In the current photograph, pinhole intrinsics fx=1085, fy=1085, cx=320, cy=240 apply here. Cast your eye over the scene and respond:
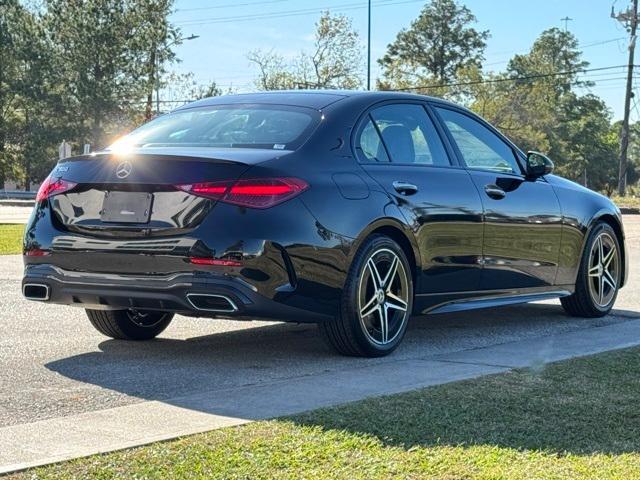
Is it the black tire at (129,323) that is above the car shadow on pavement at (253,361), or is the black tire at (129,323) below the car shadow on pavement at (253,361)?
above

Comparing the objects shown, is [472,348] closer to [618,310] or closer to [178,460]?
[618,310]

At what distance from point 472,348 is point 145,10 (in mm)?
64513

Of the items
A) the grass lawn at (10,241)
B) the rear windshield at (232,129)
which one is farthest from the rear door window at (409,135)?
the grass lawn at (10,241)

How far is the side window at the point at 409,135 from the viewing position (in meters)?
6.75

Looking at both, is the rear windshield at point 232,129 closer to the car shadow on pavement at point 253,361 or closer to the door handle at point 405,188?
the door handle at point 405,188

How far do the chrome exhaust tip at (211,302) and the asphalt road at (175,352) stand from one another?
359 millimetres

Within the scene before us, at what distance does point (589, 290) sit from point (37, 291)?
173 inches

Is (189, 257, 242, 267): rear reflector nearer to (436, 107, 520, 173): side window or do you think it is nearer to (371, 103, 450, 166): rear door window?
(371, 103, 450, 166): rear door window

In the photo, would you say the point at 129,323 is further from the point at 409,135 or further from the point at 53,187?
the point at 409,135

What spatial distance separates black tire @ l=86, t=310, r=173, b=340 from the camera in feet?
22.6

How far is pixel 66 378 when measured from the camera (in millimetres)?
5566

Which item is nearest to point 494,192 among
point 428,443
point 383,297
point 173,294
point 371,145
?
point 371,145

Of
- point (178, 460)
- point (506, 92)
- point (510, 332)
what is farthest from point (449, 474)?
point (506, 92)

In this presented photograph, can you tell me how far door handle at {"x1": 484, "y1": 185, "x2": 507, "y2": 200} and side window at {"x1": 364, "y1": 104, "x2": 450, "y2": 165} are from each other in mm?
380
